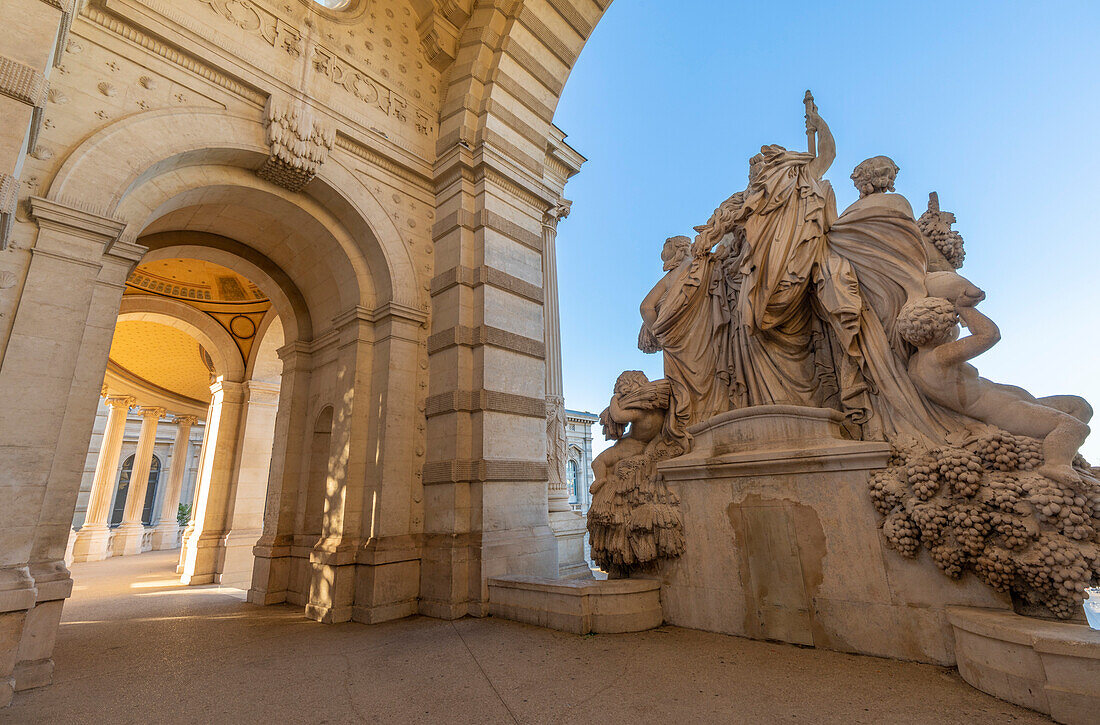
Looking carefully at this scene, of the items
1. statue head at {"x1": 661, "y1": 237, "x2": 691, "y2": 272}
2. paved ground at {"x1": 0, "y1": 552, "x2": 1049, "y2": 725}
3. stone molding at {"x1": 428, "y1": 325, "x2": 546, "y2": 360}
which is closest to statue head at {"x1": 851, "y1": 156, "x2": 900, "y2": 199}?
statue head at {"x1": 661, "y1": 237, "x2": 691, "y2": 272}

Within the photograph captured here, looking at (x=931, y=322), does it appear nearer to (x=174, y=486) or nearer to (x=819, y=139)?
(x=819, y=139)

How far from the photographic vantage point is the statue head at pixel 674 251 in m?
5.39

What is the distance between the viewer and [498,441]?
19.8 feet

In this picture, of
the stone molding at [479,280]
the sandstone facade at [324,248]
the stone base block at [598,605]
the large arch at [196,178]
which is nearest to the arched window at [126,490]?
the sandstone facade at [324,248]

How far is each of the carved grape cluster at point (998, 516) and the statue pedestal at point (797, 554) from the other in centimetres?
14

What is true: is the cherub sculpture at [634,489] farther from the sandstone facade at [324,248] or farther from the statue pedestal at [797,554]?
the sandstone facade at [324,248]

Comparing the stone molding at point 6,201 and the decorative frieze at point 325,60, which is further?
the decorative frieze at point 325,60

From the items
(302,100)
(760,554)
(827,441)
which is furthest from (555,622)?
(302,100)

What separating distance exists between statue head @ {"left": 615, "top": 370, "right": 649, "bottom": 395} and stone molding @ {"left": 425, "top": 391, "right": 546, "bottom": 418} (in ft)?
5.31

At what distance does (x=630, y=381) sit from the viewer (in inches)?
200

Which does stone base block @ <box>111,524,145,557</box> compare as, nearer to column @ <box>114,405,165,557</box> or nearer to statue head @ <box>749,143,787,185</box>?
column @ <box>114,405,165,557</box>

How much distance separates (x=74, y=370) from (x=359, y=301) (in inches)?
→ 120

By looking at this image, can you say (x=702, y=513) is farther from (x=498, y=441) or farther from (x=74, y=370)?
(x=74, y=370)

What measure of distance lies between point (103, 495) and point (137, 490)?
94 cm
